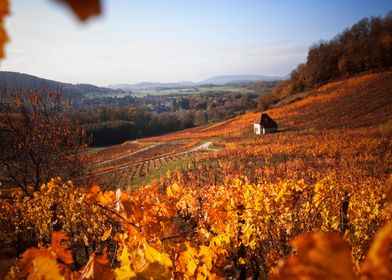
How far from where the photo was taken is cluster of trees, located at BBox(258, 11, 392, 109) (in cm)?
4562

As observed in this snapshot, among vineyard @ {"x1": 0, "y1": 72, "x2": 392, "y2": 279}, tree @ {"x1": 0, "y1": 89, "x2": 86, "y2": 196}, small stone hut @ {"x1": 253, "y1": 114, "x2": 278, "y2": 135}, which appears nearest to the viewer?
vineyard @ {"x1": 0, "y1": 72, "x2": 392, "y2": 279}

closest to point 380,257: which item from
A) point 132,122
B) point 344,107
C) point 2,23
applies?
point 2,23

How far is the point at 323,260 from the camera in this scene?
1.95ft

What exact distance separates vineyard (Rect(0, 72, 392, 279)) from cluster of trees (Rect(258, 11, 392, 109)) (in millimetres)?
25816

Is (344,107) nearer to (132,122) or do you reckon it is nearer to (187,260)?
(187,260)

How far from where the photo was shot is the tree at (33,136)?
9.62 meters

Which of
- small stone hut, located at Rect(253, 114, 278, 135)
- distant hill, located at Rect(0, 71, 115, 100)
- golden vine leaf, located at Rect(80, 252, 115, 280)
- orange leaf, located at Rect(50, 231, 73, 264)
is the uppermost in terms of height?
distant hill, located at Rect(0, 71, 115, 100)

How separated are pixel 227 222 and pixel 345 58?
178 ft

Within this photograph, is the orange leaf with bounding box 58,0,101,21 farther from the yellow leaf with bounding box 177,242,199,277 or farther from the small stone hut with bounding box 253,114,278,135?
the small stone hut with bounding box 253,114,278,135

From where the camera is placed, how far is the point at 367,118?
28.7 m

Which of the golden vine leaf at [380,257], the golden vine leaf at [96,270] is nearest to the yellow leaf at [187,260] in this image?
the golden vine leaf at [96,270]

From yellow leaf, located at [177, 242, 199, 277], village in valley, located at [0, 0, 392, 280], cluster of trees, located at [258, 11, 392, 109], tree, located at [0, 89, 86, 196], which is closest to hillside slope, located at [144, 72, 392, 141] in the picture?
village in valley, located at [0, 0, 392, 280]

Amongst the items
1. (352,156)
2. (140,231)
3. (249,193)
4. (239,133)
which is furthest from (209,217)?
(239,133)

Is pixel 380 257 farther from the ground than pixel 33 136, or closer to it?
farther from the ground
